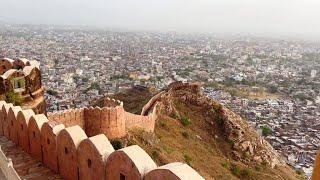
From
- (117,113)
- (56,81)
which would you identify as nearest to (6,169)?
(117,113)

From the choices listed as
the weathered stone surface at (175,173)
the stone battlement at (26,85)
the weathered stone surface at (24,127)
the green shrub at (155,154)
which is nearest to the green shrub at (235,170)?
the green shrub at (155,154)

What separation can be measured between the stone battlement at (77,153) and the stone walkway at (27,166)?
0.42 ft

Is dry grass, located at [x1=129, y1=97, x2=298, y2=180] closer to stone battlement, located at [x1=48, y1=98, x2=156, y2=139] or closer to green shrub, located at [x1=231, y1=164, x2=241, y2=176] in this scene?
green shrub, located at [x1=231, y1=164, x2=241, y2=176]

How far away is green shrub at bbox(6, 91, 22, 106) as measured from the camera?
13.9m

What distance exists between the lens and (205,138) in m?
24.6

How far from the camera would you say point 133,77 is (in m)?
78.2

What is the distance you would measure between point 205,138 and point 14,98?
13.2 m

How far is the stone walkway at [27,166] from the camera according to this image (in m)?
9.66

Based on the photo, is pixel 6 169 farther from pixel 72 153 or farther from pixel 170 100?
pixel 170 100

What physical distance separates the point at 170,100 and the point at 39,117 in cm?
1547

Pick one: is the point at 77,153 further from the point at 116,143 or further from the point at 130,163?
the point at 116,143

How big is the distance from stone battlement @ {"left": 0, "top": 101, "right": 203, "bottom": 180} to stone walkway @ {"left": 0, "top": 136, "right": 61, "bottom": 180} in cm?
13

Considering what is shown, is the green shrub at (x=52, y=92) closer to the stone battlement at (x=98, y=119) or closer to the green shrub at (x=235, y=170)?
the green shrub at (x=235, y=170)

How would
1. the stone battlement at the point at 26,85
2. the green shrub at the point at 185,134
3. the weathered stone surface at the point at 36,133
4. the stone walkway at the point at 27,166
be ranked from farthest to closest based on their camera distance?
the green shrub at the point at 185,134 → the stone battlement at the point at 26,85 → the weathered stone surface at the point at 36,133 → the stone walkway at the point at 27,166
